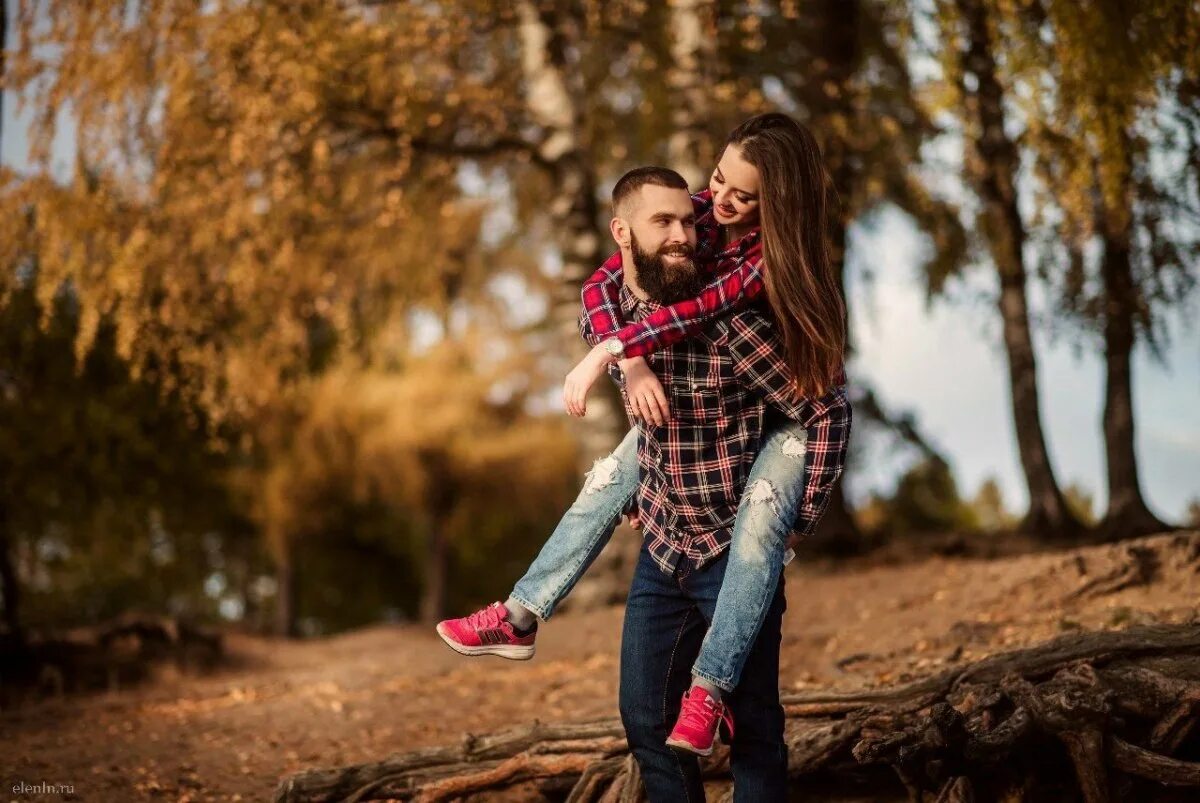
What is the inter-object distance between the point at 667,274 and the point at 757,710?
47.0 inches

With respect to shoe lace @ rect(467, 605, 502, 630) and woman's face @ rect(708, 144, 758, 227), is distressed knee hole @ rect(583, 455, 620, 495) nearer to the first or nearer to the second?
shoe lace @ rect(467, 605, 502, 630)

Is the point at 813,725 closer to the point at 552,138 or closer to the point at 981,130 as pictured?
the point at 981,130

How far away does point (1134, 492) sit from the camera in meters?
8.86

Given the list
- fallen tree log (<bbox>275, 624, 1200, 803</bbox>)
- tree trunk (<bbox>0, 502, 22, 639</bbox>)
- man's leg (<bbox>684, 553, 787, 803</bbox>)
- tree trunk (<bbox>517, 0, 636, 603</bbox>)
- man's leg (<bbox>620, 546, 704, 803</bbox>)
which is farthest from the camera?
tree trunk (<bbox>0, 502, 22, 639</bbox>)

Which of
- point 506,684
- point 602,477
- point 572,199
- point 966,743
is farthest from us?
point 572,199

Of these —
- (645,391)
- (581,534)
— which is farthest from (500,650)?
(645,391)

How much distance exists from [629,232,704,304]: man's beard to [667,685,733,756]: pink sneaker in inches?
39.9

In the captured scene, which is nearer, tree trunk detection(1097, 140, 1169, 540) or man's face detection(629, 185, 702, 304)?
man's face detection(629, 185, 702, 304)

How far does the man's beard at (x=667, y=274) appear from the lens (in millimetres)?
3070

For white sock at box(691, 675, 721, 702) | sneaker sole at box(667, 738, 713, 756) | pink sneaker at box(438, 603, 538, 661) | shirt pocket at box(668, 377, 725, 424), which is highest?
shirt pocket at box(668, 377, 725, 424)

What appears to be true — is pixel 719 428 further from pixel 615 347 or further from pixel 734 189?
pixel 734 189

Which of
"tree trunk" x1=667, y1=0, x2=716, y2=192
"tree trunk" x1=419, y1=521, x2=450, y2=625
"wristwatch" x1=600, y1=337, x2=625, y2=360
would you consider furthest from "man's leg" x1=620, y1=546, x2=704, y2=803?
"tree trunk" x1=419, y1=521, x2=450, y2=625

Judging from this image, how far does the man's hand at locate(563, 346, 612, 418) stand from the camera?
3.05 metres

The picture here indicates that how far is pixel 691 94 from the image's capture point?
9570 mm
